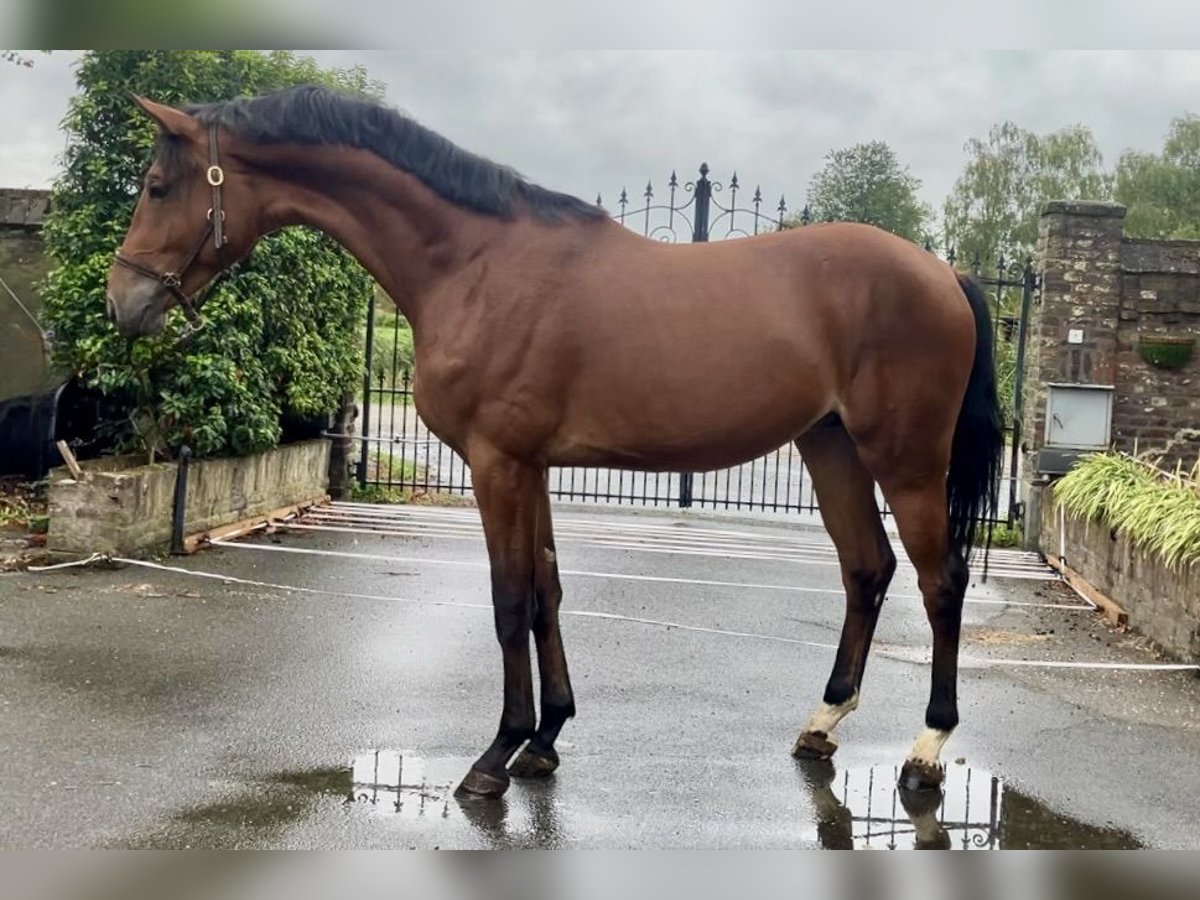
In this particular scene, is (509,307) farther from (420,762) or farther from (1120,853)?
(1120,853)

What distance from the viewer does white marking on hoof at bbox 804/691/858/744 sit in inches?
154

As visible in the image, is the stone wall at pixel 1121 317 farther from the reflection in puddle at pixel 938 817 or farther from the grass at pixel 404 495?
the reflection in puddle at pixel 938 817

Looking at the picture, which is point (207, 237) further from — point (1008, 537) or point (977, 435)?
point (1008, 537)

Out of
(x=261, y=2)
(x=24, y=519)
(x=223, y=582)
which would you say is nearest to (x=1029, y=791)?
(x=261, y=2)

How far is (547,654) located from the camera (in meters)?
3.72

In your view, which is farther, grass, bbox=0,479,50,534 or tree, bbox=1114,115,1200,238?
tree, bbox=1114,115,1200,238

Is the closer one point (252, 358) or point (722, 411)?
point (722, 411)

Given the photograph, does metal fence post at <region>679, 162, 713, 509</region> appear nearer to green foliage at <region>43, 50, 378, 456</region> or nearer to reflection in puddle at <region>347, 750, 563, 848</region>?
green foliage at <region>43, 50, 378, 456</region>

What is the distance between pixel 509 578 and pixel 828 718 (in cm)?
132

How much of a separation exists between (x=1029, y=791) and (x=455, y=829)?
6.27ft

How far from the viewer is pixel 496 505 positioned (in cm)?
343

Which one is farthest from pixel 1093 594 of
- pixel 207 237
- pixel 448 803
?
pixel 207 237

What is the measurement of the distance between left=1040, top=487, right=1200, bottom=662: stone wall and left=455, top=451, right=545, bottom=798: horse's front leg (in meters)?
3.65

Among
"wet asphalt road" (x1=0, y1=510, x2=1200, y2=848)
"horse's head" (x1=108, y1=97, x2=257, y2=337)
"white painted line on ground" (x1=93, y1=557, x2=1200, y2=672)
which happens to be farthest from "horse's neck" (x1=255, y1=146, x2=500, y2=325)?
"white painted line on ground" (x1=93, y1=557, x2=1200, y2=672)
